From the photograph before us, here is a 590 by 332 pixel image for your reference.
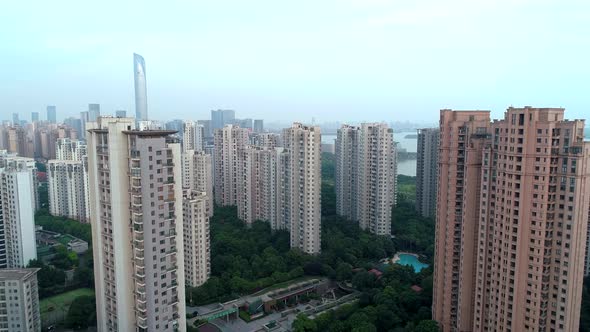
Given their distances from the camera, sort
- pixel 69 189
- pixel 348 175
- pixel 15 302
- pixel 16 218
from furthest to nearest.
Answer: pixel 69 189 → pixel 348 175 → pixel 16 218 → pixel 15 302

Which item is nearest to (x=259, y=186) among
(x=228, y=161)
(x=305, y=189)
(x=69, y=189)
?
(x=305, y=189)

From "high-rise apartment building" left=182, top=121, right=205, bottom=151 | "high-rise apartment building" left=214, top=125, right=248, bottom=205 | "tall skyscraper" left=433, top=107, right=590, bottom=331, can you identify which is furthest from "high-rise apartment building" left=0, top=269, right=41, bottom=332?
"high-rise apartment building" left=182, top=121, right=205, bottom=151

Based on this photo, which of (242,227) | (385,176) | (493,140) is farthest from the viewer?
(242,227)

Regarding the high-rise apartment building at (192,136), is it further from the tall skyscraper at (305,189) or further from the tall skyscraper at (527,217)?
the tall skyscraper at (527,217)

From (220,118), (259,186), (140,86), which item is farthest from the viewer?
(220,118)

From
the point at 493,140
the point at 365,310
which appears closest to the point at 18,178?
the point at 365,310

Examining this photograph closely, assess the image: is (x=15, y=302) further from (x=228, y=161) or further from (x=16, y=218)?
(x=228, y=161)

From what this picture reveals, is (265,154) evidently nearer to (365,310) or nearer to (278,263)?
(278,263)

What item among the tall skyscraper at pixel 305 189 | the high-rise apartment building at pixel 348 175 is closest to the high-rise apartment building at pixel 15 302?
the tall skyscraper at pixel 305 189
